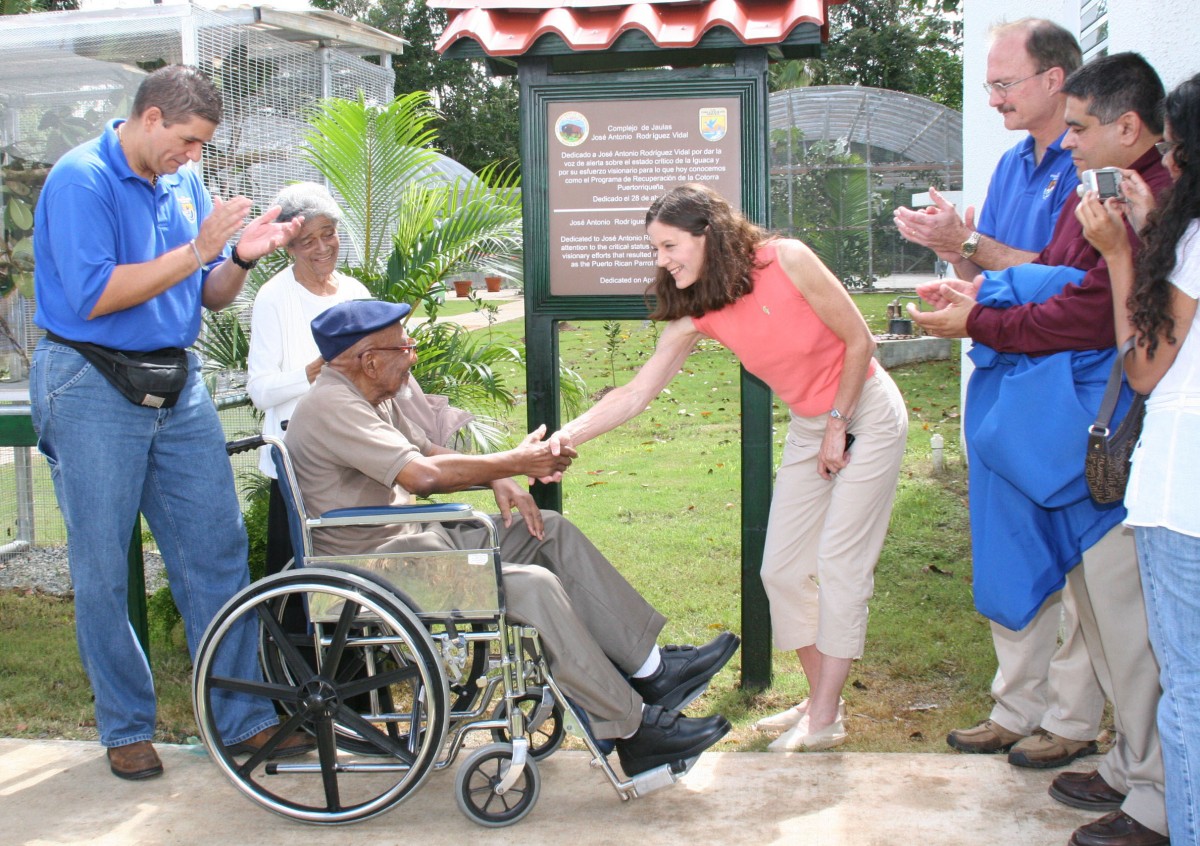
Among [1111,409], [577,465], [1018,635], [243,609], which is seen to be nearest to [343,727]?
[243,609]

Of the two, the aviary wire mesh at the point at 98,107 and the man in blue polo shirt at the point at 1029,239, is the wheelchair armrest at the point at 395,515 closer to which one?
the man in blue polo shirt at the point at 1029,239

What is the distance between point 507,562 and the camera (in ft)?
12.3

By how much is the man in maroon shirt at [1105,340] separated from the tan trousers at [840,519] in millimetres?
457

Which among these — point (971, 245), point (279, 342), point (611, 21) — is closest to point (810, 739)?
point (971, 245)

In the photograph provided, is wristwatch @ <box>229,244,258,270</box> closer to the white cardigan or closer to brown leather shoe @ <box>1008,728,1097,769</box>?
the white cardigan

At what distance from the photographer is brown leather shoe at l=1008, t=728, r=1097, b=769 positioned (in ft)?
12.2

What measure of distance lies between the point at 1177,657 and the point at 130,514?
118 inches

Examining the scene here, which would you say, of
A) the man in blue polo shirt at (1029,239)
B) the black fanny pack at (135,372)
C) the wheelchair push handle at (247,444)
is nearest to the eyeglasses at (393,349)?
the wheelchair push handle at (247,444)

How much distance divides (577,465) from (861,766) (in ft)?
18.2

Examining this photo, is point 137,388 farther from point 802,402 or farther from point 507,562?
point 802,402

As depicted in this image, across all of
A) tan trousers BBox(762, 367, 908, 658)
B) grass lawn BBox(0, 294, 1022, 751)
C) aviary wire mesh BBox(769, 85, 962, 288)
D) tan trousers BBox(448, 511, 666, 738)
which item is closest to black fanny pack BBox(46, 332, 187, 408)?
tan trousers BBox(448, 511, 666, 738)

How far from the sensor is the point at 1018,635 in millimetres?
3893

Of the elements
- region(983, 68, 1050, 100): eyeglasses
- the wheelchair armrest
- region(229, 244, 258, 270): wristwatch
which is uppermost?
region(983, 68, 1050, 100): eyeglasses

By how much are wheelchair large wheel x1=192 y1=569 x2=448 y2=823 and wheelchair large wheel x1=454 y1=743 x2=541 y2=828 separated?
13 cm
